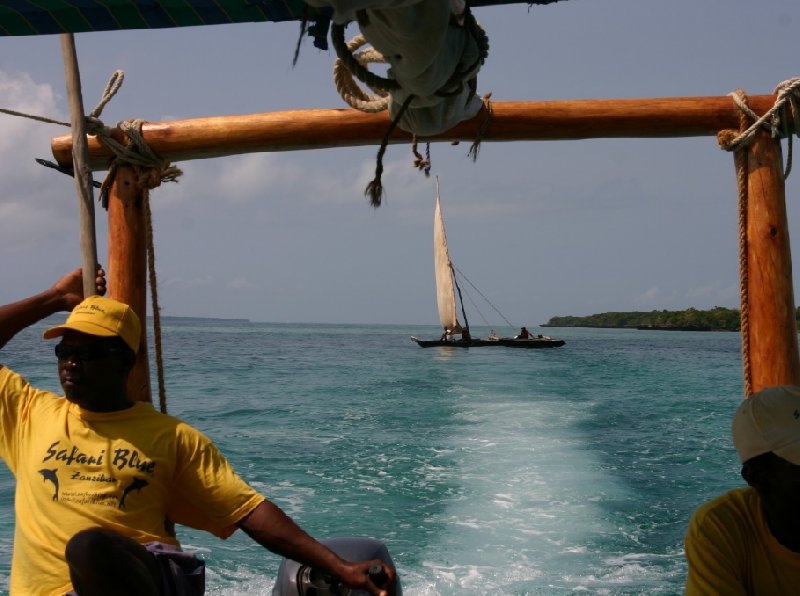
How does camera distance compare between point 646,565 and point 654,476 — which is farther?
point 654,476

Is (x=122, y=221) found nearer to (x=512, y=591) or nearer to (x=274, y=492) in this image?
(x=512, y=591)

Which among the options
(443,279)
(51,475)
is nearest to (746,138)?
(51,475)

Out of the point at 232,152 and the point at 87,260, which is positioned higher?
the point at 232,152

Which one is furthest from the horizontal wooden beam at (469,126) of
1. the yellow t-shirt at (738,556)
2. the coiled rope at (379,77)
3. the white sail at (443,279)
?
the white sail at (443,279)

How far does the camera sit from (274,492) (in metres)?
8.41

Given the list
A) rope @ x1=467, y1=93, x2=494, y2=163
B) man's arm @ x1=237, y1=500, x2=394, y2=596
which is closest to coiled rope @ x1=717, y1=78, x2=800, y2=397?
rope @ x1=467, y1=93, x2=494, y2=163

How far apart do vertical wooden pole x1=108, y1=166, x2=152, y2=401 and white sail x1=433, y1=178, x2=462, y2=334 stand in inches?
1202

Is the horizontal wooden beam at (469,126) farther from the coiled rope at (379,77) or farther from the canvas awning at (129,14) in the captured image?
the canvas awning at (129,14)

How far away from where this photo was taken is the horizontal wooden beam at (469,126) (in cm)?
310

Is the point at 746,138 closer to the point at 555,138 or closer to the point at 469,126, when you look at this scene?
the point at 555,138

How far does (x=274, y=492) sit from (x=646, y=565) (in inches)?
160

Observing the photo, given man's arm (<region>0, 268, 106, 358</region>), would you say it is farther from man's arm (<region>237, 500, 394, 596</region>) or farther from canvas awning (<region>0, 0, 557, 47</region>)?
man's arm (<region>237, 500, 394, 596</region>)

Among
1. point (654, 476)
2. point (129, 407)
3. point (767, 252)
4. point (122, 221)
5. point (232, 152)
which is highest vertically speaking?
point (232, 152)

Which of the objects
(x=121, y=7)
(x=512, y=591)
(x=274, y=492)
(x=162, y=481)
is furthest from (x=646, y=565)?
(x=121, y=7)
